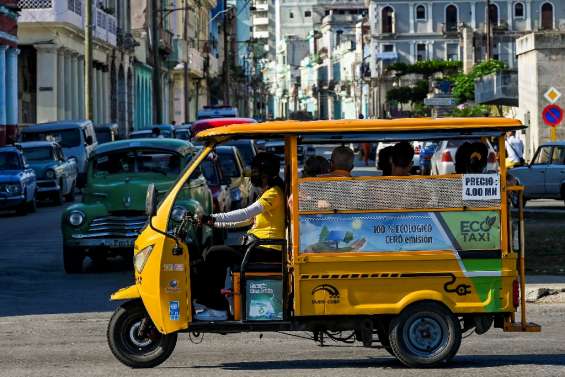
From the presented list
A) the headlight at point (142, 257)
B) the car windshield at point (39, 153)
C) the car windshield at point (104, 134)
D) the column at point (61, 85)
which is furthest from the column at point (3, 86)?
the headlight at point (142, 257)

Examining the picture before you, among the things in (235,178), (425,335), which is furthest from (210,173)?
(425,335)

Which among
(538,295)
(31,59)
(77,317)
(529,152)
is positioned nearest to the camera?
(77,317)

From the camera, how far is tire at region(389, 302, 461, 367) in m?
10.9

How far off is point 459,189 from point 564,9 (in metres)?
146

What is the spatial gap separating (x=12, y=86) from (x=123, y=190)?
35.1 m

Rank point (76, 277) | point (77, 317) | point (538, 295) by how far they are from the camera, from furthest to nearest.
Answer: point (76, 277)
point (538, 295)
point (77, 317)

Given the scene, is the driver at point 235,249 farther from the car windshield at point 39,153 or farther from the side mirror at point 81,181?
the car windshield at point 39,153

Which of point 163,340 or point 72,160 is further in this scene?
point 72,160

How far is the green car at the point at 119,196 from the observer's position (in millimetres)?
19219

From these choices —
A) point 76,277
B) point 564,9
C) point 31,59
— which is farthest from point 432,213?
point 564,9

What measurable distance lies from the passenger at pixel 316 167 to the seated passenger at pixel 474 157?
1.09m

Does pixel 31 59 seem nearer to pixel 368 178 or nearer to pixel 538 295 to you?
pixel 538 295

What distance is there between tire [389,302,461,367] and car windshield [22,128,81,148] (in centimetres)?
3495

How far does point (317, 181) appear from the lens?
427 inches
